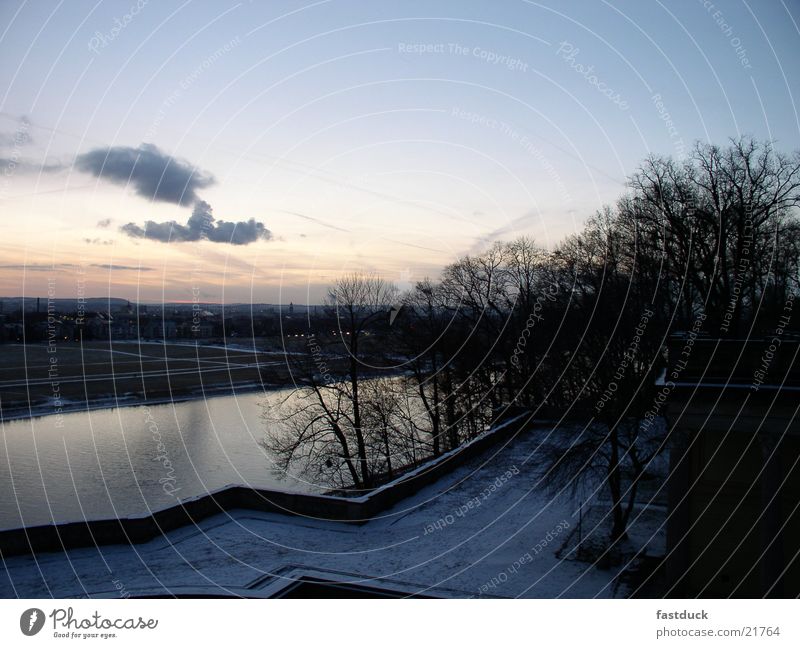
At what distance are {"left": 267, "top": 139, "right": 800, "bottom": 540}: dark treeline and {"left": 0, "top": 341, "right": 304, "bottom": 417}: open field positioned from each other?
4203 millimetres

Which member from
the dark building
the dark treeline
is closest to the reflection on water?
the dark treeline

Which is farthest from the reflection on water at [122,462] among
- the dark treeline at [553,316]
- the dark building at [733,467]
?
the dark building at [733,467]

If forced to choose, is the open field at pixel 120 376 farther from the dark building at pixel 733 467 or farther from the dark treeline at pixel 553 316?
the dark building at pixel 733 467

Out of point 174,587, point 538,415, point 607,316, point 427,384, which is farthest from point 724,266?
point 174,587

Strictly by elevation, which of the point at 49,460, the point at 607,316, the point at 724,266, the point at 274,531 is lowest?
the point at 49,460

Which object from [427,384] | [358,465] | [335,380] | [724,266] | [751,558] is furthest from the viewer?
[427,384]

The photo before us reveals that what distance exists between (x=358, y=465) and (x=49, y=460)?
37.8 feet

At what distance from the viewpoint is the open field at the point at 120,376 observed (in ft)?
130

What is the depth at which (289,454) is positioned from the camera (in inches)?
893

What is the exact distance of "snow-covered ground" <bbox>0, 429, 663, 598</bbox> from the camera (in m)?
9.34

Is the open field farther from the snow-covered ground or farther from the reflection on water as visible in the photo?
the snow-covered ground

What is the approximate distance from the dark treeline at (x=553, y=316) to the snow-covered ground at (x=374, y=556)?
411cm

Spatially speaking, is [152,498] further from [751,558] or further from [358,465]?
[751,558]

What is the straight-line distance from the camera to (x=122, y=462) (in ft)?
81.2
